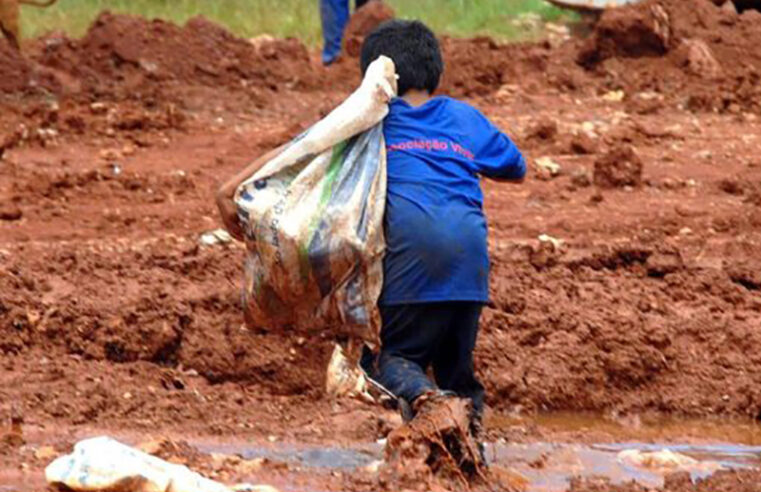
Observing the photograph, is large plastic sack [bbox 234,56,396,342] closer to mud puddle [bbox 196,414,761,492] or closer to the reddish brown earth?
mud puddle [bbox 196,414,761,492]

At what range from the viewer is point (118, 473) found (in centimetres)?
490

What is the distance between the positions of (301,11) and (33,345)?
10900 mm

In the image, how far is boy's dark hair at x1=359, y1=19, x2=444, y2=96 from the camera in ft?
19.6

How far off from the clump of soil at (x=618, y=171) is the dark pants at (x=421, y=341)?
4.31m

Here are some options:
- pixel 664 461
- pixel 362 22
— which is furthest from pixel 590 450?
pixel 362 22

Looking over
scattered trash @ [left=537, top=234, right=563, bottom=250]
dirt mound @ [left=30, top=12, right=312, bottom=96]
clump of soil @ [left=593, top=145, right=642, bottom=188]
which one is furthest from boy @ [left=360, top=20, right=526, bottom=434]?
dirt mound @ [left=30, top=12, right=312, bottom=96]

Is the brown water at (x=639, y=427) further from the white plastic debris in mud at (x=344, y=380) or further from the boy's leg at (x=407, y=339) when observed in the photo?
the boy's leg at (x=407, y=339)

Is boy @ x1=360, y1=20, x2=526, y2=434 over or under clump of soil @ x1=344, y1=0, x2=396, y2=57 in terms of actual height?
over

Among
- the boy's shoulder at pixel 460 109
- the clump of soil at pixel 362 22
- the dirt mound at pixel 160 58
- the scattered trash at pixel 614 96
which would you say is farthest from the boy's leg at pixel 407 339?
the clump of soil at pixel 362 22

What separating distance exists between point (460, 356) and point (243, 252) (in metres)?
2.46

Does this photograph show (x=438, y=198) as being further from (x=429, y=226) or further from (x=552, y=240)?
(x=552, y=240)

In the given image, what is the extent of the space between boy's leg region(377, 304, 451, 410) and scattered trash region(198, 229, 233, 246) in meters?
2.81

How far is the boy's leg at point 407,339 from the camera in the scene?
5793mm

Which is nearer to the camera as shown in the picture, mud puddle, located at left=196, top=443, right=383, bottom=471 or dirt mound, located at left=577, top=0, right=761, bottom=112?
mud puddle, located at left=196, top=443, right=383, bottom=471
